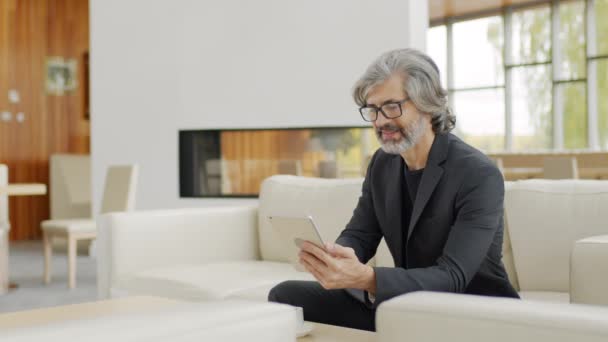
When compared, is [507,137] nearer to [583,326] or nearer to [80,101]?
[80,101]

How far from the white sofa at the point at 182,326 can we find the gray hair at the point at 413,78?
931 millimetres

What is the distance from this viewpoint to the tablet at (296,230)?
1.63 m

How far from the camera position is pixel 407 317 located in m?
1.11

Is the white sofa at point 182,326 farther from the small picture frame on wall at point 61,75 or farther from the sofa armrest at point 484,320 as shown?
the small picture frame on wall at point 61,75

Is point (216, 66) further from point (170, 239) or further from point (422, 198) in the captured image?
point (422, 198)

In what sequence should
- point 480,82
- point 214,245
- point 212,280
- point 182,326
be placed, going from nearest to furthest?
1. point 182,326
2. point 212,280
3. point 214,245
4. point 480,82

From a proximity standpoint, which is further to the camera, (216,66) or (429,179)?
(216,66)

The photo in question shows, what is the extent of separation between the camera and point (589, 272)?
1.91 meters

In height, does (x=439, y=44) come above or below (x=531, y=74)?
above

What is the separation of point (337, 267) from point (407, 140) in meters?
0.41

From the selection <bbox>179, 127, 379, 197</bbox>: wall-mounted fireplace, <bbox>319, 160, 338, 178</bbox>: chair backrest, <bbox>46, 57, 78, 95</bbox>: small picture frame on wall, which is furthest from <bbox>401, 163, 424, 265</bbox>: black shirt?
<bbox>46, 57, 78, 95</bbox>: small picture frame on wall

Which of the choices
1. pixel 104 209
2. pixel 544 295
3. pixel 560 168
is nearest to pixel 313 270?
pixel 544 295

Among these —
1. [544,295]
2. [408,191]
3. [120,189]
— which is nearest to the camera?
[408,191]

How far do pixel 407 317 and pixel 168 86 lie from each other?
5815 mm
